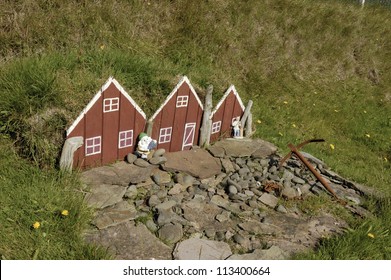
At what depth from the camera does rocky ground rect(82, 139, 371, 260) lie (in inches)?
144

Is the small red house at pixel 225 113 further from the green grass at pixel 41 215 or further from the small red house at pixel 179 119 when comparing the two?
the green grass at pixel 41 215

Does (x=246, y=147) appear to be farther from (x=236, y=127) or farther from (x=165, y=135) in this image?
(x=165, y=135)

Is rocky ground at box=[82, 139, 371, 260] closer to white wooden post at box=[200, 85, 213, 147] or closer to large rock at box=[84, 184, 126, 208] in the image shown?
large rock at box=[84, 184, 126, 208]

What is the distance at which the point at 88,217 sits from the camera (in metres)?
3.67

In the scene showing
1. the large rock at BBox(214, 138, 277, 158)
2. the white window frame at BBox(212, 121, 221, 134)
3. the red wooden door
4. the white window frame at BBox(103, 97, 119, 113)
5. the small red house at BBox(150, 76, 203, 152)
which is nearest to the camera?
the white window frame at BBox(103, 97, 119, 113)

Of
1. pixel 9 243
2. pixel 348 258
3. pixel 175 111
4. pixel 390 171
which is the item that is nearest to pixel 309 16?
pixel 390 171

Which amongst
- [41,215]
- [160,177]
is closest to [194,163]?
[160,177]

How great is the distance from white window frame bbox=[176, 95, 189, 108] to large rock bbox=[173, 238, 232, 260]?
6.60 feet

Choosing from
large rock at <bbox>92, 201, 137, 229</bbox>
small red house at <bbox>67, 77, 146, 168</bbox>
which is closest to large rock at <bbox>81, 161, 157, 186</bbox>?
small red house at <bbox>67, 77, 146, 168</bbox>

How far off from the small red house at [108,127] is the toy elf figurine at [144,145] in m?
0.11

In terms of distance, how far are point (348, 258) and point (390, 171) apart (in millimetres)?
4300

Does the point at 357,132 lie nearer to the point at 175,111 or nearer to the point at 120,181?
the point at 175,111

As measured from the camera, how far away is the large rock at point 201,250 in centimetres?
354

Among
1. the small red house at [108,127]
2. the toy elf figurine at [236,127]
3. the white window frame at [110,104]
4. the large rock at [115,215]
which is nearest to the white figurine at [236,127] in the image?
the toy elf figurine at [236,127]
